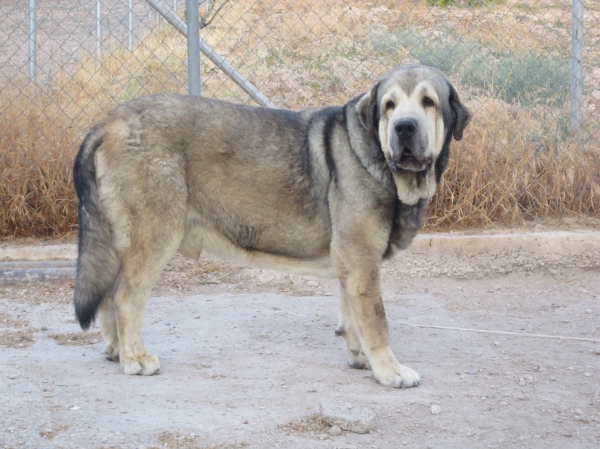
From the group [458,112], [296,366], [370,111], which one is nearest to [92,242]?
[296,366]

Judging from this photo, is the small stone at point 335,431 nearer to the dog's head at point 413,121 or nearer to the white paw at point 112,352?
the dog's head at point 413,121

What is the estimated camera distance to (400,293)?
5656 millimetres

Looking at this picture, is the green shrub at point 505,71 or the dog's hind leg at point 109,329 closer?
the dog's hind leg at point 109,329

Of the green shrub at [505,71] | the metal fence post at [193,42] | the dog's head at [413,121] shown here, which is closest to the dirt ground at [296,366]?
the dog's head at [413,121]

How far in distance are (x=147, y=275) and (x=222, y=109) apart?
98 cm

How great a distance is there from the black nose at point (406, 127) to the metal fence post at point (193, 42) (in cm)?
238

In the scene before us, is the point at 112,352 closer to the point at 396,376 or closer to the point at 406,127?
the point at 396,376

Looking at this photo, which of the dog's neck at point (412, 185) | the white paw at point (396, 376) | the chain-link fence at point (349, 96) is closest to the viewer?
the white paw at point (396, 376)

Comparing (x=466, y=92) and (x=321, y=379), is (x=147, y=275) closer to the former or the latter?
(x=321, y=379)

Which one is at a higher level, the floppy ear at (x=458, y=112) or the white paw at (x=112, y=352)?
the floppy ear at (x=458, y=112)

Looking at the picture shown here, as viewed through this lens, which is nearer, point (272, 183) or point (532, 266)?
point (272, 183)

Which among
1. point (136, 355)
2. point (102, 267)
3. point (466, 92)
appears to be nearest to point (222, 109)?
point (102, 267)

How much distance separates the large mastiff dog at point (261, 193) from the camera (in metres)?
3.91

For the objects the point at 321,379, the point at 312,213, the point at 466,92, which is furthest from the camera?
the point at 466,92
